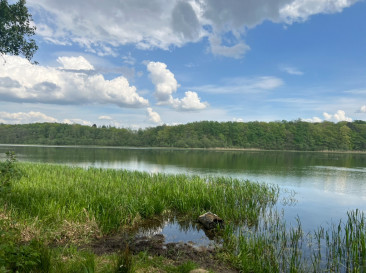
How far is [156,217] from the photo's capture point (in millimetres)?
9867

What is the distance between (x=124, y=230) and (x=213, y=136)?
132 meters

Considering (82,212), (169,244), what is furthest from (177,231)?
(82,212)

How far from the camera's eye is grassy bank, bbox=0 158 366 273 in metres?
4.62

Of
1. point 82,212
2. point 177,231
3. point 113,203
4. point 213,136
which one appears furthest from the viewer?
point 213,136

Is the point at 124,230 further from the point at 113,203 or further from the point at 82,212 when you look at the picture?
the point at 82,212

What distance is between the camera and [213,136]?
139 m

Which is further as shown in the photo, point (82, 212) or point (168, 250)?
point (82, 212)

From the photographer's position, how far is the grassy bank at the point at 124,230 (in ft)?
15.2

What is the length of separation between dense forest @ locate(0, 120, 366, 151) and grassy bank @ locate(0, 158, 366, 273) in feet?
393

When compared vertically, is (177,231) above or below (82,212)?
below

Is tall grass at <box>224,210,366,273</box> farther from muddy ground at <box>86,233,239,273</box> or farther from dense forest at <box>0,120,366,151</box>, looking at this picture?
dense forest at <box>0,120,366,151</box>

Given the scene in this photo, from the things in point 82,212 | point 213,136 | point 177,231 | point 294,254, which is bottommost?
point 177,231

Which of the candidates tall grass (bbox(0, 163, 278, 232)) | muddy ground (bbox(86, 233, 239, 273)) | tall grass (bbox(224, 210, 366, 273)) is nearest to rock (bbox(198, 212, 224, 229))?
tall grass (bbox(0, 163, 278, 232))

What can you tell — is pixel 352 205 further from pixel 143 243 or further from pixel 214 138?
pixel 214 138
